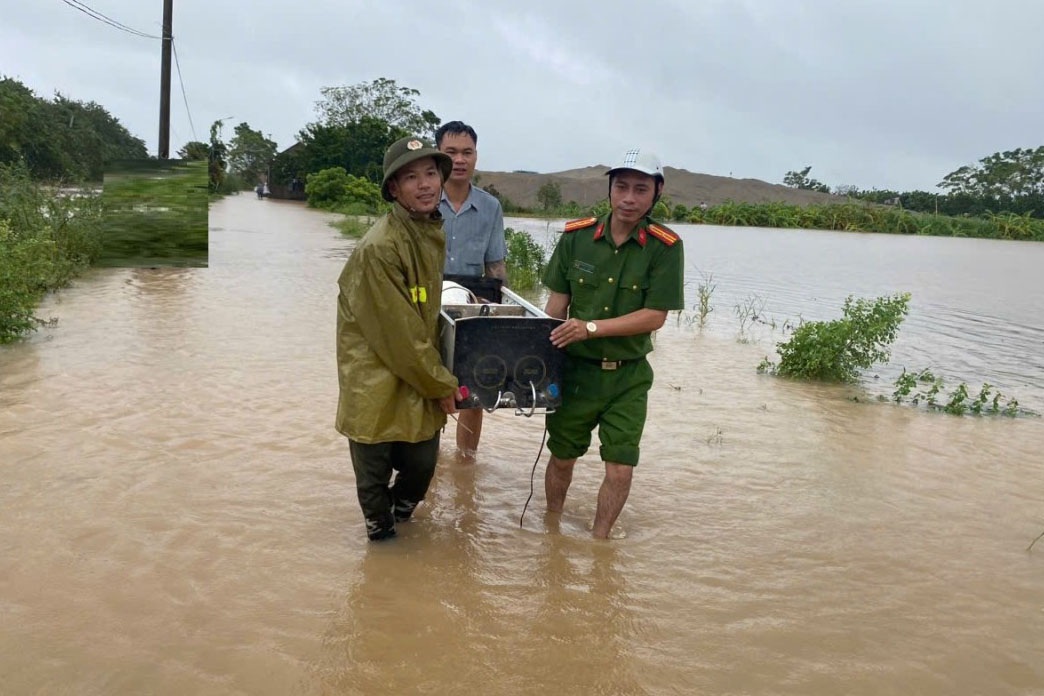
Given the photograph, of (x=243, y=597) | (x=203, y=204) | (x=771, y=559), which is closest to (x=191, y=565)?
(x=243, y=597)

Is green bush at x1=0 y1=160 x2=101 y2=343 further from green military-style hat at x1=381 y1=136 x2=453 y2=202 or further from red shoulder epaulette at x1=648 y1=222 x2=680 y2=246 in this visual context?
red shoulder epaulette at x1=648 y1=222 x2=680 y2=246

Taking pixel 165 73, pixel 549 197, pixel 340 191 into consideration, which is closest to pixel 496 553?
pixel 165 73

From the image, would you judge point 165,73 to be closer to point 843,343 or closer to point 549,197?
point 843,343

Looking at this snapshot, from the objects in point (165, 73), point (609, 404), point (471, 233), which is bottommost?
point (609, 404)

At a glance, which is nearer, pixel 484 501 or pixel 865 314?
pixel 484 501

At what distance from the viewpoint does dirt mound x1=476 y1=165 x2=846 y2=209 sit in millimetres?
68500

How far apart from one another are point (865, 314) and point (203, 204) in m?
12.0

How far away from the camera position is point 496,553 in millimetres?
4152

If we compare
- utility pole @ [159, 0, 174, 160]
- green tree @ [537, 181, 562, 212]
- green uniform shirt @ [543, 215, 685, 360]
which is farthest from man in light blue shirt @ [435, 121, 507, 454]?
green tree @ [537, 181, 562, 212]

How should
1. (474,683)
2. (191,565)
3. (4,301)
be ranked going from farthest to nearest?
1. (4,301)
2. (191,565)
3. (474,683)

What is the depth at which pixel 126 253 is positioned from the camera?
14.3 metres

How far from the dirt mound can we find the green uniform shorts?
5835 cm

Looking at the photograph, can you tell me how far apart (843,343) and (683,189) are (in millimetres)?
75188

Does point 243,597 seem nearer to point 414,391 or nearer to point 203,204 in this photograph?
point 414,391
